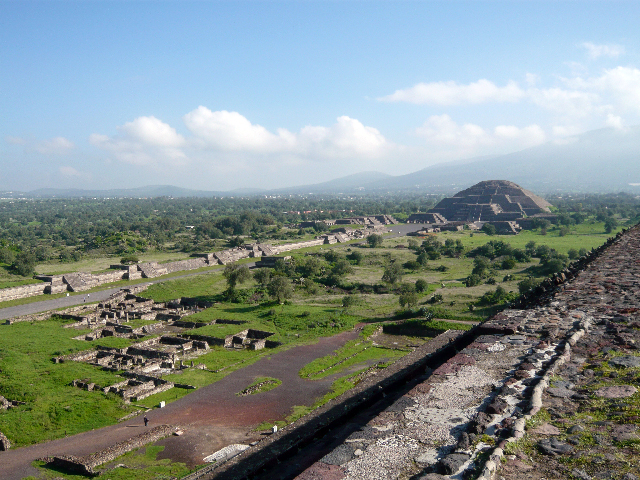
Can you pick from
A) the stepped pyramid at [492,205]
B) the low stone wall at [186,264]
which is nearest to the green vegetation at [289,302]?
the low stone wall at [186,264]

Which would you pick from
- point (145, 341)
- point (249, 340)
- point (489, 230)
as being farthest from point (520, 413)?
point (489, 230)

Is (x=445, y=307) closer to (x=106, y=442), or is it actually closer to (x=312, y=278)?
(x=312, y=278)

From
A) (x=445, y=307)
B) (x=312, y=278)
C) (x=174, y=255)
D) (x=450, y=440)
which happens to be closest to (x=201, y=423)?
(x=450, y=440)

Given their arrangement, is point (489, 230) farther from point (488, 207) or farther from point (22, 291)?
point (22, 291)

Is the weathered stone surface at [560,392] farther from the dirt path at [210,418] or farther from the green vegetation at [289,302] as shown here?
the green vegetation at [289,302]

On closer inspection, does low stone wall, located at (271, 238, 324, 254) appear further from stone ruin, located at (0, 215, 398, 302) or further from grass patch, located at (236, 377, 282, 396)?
grass patch, located at (236, 377, 282, 396)

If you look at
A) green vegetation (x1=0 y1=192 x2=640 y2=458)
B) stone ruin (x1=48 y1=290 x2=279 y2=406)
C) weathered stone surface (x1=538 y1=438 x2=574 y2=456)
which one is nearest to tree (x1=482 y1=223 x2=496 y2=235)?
green vegetation (x1=0 y1=192 x2=640 y2=458)
